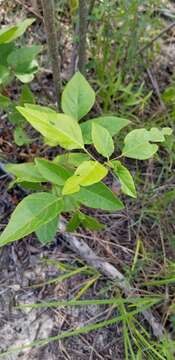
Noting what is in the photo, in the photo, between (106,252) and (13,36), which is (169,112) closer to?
(106,252)

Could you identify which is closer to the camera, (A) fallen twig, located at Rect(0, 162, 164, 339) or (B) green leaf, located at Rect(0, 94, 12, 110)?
(B) green leaf, located at Rect(0, 94, 12, 110)

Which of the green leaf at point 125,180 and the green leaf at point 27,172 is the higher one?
the green leaf at point 27,172

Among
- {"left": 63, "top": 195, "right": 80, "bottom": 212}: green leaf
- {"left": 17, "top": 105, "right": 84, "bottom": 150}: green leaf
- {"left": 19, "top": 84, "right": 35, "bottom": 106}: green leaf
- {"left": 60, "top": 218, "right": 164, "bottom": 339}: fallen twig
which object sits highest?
{"left": 17, "top": 105, "right": 84, "bottom": 150}: green leaf

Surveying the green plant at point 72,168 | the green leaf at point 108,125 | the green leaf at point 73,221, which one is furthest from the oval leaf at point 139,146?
the green leaf at point 73,221

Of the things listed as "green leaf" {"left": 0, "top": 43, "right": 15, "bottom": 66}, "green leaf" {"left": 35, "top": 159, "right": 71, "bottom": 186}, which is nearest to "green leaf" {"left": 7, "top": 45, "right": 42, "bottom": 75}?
"green leaf" {"left": 0, "top": 43, "right": 15, "bottom": 66}

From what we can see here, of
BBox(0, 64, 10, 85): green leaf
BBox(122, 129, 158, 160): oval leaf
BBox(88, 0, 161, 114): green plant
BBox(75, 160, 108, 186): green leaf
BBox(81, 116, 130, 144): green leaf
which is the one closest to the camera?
BBox(75, 160, 108, 186): green leaf

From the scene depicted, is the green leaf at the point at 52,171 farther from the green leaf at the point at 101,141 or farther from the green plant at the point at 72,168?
the green leaf at the point at 101,141

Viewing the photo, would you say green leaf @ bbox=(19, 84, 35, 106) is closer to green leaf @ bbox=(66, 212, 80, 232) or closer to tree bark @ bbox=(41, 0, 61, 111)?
tree bark @ bbox=(41, 0, 61, 111)
